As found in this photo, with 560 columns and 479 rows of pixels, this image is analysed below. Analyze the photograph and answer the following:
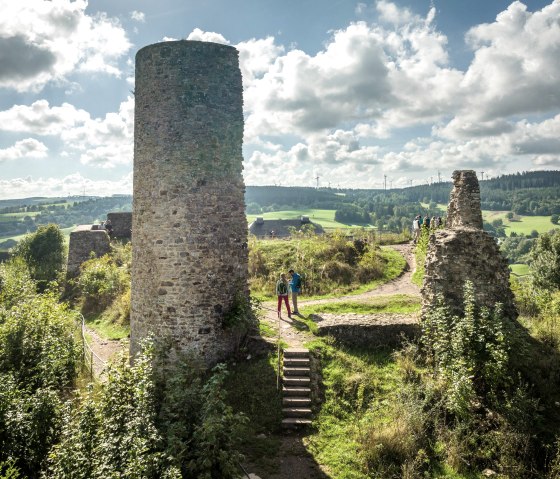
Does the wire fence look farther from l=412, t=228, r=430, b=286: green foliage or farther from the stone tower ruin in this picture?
l=412, t=228, r=430, b=286: green foliage

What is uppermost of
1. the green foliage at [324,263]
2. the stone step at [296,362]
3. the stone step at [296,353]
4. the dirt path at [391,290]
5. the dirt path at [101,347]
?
the green foliage at [324,263]

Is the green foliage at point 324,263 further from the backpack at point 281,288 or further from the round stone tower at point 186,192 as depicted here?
the round stone tower at point 186,192

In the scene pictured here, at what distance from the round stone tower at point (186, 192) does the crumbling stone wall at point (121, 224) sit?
23452 millimetres

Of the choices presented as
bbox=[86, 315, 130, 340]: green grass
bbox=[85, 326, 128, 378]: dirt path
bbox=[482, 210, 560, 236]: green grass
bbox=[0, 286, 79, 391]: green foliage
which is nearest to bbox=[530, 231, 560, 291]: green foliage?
bbox=[86, 315, 130, 340]: green grass

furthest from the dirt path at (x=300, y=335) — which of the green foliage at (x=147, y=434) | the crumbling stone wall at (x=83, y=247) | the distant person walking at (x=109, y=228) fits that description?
the distant person walking at (x=109, y=228)

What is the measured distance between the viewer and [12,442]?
901 cm

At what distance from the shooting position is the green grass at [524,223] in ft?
316

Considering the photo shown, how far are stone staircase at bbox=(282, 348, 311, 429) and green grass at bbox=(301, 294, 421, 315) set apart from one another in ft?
13.4

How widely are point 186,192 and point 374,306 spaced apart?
28.4ft

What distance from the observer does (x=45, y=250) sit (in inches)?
1449

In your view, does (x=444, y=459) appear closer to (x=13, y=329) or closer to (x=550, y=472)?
(x=550, y=472)

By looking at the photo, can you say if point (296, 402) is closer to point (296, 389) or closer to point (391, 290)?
point (296, 389)

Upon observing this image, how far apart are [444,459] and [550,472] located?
1.92 m

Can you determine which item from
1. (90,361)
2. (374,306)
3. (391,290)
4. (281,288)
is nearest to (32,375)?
(90,361)
